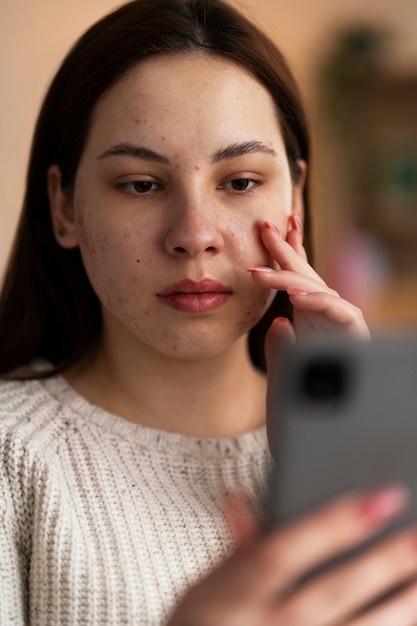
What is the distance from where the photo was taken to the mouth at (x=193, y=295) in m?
0.98

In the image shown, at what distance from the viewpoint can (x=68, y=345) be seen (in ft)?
4.12

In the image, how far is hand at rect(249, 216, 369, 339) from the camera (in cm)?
96

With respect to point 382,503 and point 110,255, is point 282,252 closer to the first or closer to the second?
point 110,255

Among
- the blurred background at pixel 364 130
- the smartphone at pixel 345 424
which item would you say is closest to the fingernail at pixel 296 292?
the smartphone at pixel 345 424

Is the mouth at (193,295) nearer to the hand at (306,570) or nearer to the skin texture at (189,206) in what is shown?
the skin texture at (189,206)

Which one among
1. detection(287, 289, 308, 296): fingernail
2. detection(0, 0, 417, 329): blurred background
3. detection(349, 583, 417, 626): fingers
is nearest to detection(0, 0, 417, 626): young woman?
detection(287, 289, 308, 296): fingernail

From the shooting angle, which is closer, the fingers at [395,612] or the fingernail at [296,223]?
the fingers at [395,612]

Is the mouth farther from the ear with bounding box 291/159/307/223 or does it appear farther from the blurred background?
the blurred background

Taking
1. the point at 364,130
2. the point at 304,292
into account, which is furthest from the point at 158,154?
the point at 364,130

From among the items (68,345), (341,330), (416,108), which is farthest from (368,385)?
(416,108)

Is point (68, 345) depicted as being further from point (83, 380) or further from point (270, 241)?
point (270, 241)

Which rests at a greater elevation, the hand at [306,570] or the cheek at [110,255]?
the cheek at [110,255]

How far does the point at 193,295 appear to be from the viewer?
98 centimetres

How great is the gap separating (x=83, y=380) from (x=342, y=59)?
2.68 metres
